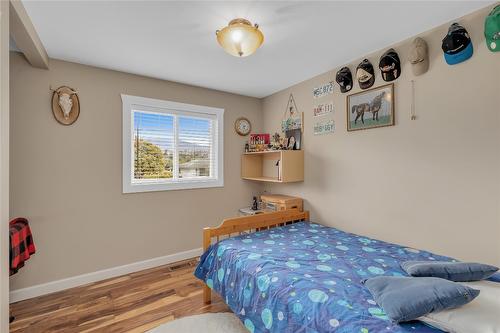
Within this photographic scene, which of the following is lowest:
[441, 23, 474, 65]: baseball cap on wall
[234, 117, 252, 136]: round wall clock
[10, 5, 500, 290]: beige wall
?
[10, 5, 500, 290]: beige wall

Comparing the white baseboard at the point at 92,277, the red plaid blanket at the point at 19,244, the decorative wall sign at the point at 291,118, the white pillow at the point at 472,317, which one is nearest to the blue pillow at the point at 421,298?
the white pillow at the point at 472,317

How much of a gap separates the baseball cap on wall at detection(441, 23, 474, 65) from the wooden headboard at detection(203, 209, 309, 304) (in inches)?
79.4

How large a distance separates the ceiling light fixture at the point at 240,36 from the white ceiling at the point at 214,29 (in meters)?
0.14

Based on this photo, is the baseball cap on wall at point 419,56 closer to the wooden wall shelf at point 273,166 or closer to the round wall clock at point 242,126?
the wooden wall shelf at point 273,166

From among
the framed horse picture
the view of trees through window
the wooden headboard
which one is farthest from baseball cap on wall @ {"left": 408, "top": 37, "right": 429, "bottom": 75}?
the view of trees through window

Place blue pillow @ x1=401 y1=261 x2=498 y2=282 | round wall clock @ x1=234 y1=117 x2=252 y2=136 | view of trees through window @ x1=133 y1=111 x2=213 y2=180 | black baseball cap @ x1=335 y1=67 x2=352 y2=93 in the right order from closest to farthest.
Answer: blue pillow @ x1=401 y1=261 x2=498 y2=282 → black baseball cap @ x1=335 y1=67 x2=352 y2=93 → view of trees through window @ x1=133 y1=111 x2=213 y2=180 → round wall clock @ x1=234 y1=117 x2=252 y2=136

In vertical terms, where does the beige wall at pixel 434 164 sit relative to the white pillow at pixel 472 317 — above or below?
above

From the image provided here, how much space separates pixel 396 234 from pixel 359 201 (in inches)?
17.6

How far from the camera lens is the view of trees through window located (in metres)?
2.93

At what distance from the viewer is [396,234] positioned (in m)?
2.18

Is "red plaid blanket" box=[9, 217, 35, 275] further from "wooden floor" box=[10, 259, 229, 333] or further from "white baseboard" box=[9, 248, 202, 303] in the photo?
"white baseboard" box=[9, 248, 202, 303]

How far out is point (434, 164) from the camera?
75.9 inches

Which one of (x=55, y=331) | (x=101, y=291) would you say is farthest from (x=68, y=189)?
(x=55, y=331)

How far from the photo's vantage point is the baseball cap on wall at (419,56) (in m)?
1.93
